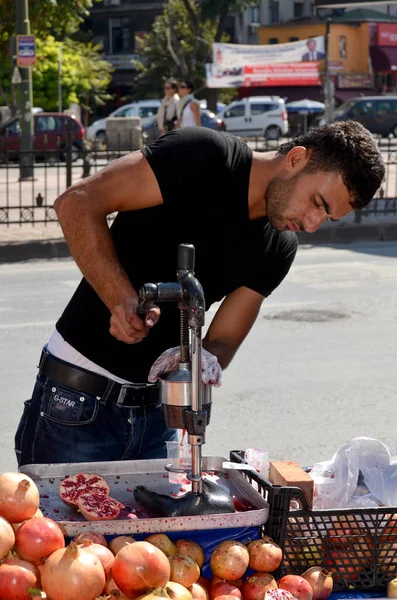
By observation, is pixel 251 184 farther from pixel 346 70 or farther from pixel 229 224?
pixel 346 70

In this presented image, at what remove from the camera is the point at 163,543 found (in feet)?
8.36

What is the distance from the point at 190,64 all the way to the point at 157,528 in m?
51.4

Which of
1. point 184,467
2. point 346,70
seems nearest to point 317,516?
point 184,467

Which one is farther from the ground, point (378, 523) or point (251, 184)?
point (251, 184)

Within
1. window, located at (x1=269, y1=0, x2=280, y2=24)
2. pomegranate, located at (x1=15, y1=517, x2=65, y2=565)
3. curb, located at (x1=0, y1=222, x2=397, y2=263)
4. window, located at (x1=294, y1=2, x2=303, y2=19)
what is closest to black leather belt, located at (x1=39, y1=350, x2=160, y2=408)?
pomegranate, located at (x1=15, y1=517, x2=65, y2=565)

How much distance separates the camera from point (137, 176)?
2865 mm

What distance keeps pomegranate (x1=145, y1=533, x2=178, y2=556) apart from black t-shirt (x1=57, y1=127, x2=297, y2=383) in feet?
2.19

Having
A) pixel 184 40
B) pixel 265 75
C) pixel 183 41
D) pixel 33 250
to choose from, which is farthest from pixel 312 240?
pixel 184 40

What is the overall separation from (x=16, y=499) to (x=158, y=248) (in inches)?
33.8

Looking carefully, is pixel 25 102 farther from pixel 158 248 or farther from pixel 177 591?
pixel 177 591

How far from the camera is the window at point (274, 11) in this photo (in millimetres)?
67125

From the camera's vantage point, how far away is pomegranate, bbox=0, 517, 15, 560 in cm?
238

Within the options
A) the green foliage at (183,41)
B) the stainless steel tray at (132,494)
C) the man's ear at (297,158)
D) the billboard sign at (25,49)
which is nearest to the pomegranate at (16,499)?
the stainless steel tray at (132,494)

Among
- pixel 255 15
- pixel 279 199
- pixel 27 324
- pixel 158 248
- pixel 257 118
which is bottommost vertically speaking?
pixel 257 118
